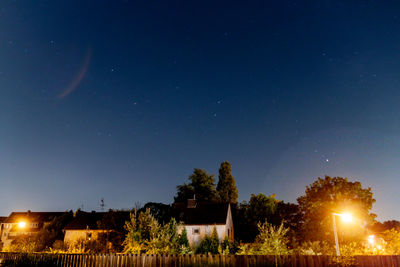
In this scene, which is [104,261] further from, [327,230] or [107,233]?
[327,230]

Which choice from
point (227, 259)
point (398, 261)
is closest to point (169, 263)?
point (227, 259)

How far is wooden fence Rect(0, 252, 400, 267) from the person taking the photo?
1588cm

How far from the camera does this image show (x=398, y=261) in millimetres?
15875

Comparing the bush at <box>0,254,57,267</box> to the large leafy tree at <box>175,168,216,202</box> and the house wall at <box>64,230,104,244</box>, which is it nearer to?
the house wall at <box>64,230,104,244</box>

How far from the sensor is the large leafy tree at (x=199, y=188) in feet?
197

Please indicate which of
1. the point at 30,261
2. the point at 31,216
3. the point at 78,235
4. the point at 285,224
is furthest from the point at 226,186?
the point at 31,216

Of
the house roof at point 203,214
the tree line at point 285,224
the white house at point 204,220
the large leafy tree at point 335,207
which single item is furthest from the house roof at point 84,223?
the large leafy tree at point 335,207

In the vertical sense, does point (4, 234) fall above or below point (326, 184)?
below

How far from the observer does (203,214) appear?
40.0 metres

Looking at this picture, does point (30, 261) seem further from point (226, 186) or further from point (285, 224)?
point (226, 186)

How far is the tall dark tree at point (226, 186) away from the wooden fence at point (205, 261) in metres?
43.2

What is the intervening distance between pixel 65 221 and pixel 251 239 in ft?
111

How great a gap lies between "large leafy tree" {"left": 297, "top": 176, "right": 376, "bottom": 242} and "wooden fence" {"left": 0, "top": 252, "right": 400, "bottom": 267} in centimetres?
2329

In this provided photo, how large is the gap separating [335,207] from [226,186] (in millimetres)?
24943
